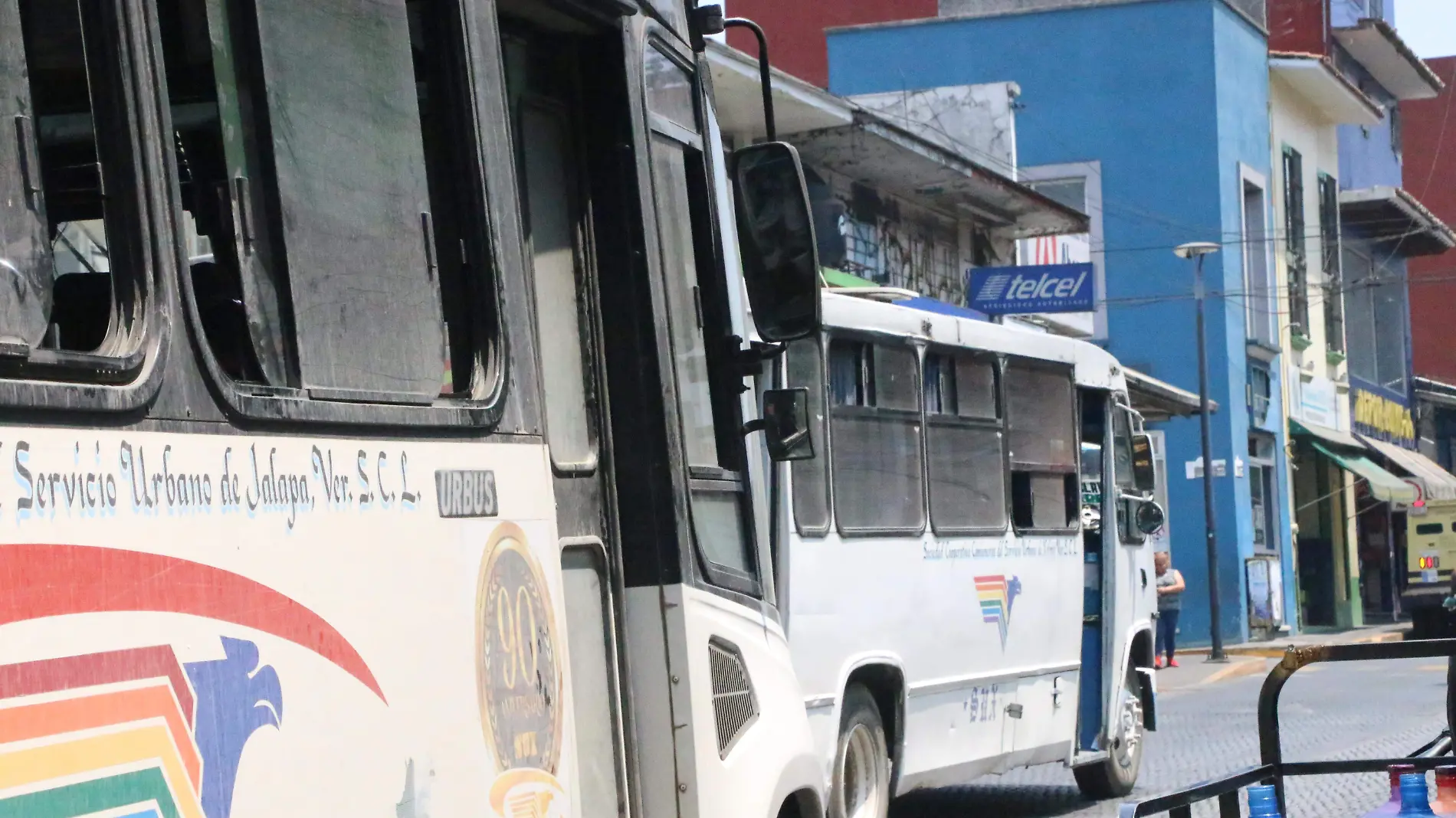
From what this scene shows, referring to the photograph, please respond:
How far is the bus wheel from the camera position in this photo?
9.84m

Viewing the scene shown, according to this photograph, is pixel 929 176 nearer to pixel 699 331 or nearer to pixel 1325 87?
pixel 1325 87

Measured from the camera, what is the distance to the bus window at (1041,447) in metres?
12.1

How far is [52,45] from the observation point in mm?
2885

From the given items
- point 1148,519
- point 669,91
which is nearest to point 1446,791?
point 669,91

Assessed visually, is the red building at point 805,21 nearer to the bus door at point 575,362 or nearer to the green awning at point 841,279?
the green awning at point 841,279

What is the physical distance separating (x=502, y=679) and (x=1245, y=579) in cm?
3140

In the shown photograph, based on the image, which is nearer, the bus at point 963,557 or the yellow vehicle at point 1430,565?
the bus at point 963,557

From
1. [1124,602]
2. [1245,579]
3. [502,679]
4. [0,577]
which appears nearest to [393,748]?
[502,679]

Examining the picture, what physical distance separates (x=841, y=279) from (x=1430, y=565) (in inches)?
589

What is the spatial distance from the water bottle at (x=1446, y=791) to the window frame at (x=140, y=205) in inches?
96.9

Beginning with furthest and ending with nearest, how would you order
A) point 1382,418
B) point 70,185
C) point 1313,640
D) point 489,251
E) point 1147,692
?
point 1382,418 → point 1313,640 → point 1147,692 → point 489,251 → point 70,185

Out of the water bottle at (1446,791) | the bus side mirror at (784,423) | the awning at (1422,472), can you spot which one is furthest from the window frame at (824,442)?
the awning at (1422,472)

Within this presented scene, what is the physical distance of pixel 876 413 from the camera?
10625 millimetres

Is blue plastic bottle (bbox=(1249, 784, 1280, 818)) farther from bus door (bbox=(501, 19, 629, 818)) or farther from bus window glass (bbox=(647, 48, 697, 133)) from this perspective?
bus window glass (bbox=(647, 48, 697, 133))
